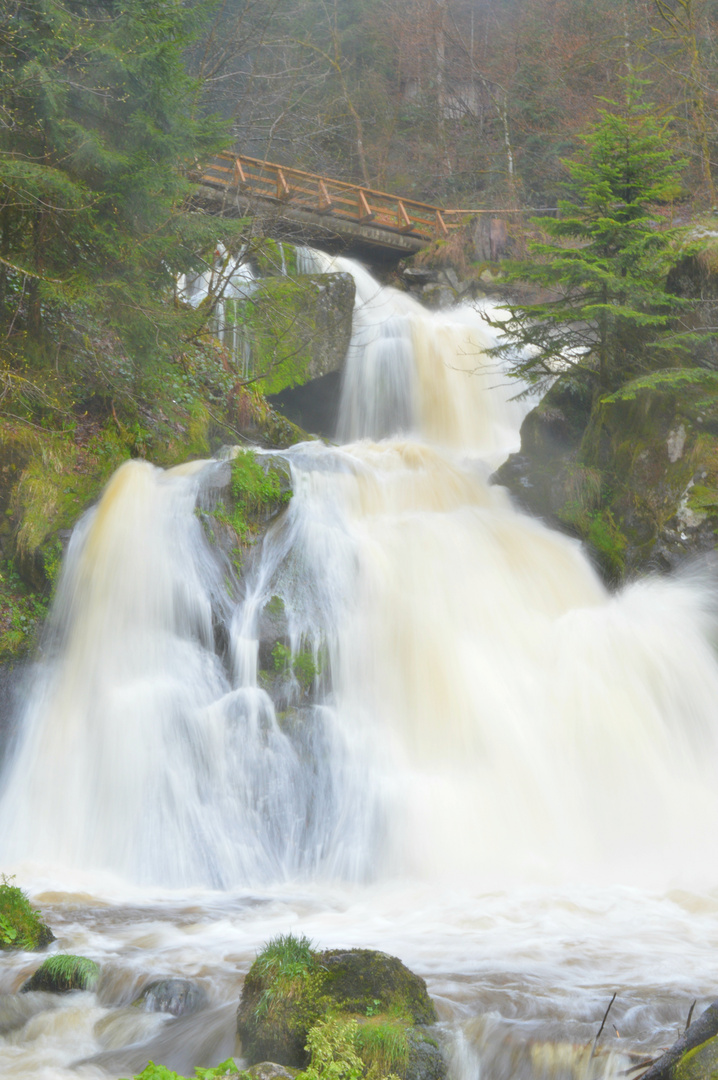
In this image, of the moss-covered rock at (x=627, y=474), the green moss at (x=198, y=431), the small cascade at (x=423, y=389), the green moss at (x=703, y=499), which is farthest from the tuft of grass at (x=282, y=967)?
the small cascade at (x=423, y=389)

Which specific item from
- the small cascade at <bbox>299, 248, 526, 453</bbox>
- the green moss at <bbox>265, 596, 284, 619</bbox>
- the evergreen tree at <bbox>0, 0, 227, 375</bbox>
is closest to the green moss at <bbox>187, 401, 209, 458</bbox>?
the evergreen tree at <bbox>0, 0, 227, 375</bbox>

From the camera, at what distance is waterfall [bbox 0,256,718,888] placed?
6.57 metres

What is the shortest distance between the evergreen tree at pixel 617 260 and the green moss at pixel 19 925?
A: 7863 mm

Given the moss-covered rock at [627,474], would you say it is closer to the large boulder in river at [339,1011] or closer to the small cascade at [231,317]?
the small cascade at [231,317]

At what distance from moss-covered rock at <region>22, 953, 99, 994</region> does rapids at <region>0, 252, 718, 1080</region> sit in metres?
0.06

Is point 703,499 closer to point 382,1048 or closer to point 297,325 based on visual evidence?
point 382,1048

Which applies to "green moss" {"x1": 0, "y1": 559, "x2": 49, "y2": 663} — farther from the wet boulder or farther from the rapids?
the wet boulder

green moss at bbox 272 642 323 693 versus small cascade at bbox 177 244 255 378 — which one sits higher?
small cascade at bbox 177 244 255 378

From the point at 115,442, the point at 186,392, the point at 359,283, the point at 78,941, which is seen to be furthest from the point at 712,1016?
the point at 359,283

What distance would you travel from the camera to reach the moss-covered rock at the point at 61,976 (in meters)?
4.11

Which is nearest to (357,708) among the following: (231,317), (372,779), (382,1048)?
(372,779)

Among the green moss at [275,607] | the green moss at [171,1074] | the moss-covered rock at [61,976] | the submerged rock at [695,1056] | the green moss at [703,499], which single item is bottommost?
the moss-covered rock at [61,976]

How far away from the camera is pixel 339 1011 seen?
3.38 meters

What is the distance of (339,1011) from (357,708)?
4.24m
